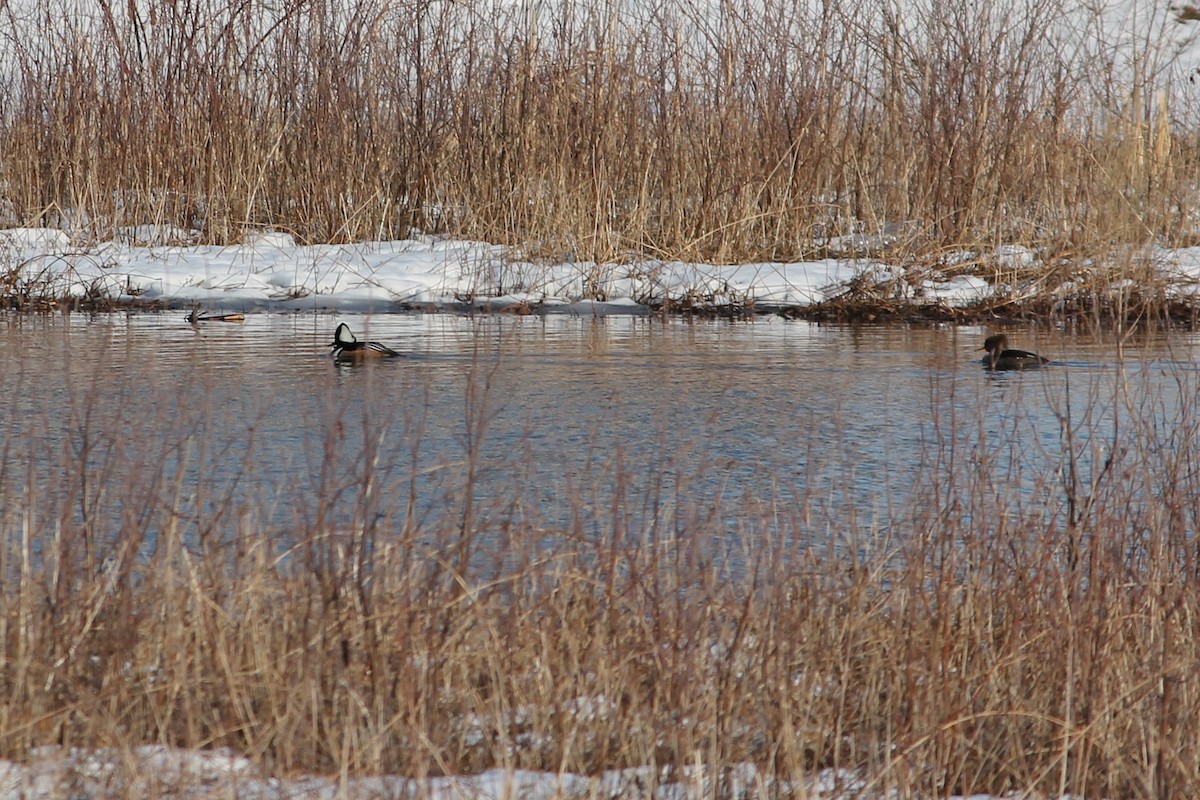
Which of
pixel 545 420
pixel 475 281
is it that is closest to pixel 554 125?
pixel 475 281

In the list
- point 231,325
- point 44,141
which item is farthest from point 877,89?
point 44,141

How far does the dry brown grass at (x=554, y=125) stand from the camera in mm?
10938

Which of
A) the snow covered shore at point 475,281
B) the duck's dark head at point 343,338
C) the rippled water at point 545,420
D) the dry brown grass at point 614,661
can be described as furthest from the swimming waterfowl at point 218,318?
the dry brown grass at point 614,661

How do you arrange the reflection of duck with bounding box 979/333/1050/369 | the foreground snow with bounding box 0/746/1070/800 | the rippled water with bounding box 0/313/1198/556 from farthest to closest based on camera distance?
the reflection of duck with bounding box 979/333/1050/369 → the rippled water with bounding box 0/313/1198/556 → the foreground snow with bounding box 0/746/1070/800

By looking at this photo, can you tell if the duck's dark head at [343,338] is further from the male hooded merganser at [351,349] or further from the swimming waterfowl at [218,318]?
the swimming waterfowl at [218,318]

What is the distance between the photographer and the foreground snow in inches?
79.1

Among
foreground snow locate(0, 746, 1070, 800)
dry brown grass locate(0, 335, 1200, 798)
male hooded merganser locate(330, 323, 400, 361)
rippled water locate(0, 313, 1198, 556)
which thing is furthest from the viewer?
male hooded merganser locate(330, 323, 400, 361)

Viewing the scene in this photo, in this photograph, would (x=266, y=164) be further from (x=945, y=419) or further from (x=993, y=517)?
(x=993, y=517)

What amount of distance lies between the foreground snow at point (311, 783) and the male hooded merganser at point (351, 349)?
4504mm

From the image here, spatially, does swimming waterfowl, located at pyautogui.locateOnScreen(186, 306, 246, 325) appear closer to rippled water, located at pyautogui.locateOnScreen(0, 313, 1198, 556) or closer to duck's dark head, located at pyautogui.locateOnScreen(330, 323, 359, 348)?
rippled water, located at pyautogui.locateOnScreen(0, 313, 1198, 556)

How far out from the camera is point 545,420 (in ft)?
16.9

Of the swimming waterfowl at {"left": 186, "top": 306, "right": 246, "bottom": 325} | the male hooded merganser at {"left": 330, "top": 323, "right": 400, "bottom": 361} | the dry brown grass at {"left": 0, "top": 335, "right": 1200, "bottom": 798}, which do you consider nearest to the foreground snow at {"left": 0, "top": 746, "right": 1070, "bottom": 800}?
the dry brown grass at {"left": 0, "top": 335, "right": 1200, "bottom": 798}

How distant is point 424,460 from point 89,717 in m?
2.22

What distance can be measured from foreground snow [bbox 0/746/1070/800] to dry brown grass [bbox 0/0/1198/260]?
8.34 meters
